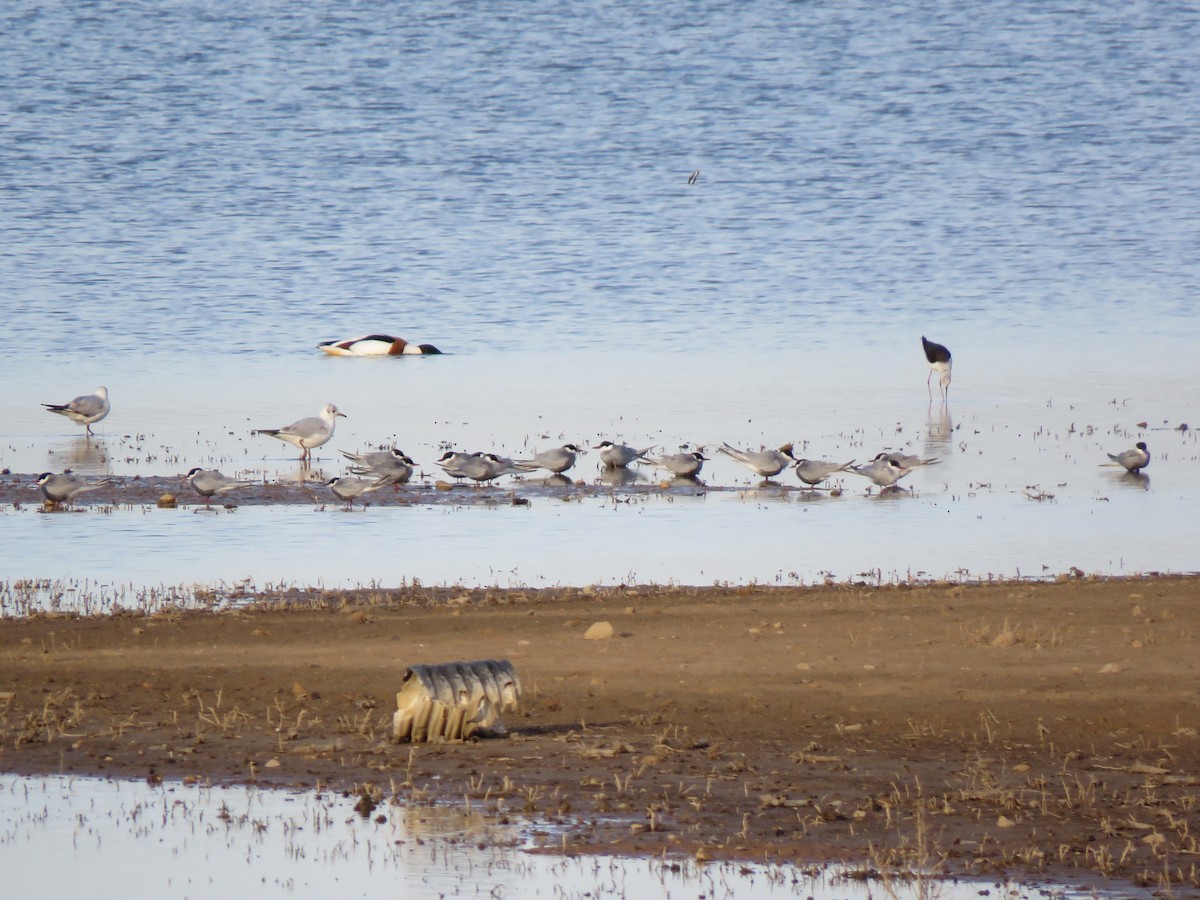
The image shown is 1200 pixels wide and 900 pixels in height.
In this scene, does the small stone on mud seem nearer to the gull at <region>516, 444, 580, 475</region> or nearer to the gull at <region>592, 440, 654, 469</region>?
the gull at <region>516, 444, 580, 475</region>

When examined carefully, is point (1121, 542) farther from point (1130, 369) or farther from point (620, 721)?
point (1130, 369)

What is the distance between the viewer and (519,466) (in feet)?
63.6

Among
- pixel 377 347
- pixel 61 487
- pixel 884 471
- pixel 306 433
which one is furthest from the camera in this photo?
pixel 377 347

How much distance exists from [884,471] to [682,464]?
6.62 feet

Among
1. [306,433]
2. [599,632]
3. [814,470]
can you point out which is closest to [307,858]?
[599,632]

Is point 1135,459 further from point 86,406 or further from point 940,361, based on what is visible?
point 86,406

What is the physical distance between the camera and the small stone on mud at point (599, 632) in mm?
11281

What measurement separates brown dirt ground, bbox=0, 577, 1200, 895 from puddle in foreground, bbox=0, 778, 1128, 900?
0.69 feet

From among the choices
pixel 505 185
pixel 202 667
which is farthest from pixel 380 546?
pixel 505 185

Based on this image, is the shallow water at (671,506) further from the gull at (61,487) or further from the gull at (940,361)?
the gull at (940,361)

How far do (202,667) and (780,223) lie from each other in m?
43.5

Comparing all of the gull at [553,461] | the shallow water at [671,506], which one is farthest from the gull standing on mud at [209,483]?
the gull at [553,461]

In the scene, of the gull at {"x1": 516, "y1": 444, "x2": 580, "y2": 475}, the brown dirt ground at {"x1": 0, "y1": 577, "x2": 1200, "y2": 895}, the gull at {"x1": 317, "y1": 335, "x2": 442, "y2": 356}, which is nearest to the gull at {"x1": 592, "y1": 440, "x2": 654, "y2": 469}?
the gull at {"x1": 516, "y1": 444, "x2": 580, "y2": 475}

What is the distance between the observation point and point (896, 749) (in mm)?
8883
